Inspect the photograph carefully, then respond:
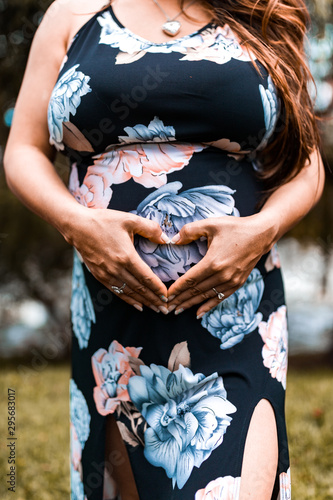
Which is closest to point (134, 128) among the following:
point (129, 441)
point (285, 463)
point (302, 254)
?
point (129, 441)

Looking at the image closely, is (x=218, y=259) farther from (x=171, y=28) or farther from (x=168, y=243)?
(x=171, y=28)

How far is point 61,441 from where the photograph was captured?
3.64m

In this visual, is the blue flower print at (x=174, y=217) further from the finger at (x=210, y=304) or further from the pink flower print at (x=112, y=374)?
the pink flower print at (x=112, y=374)

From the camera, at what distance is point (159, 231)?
1280 millimetres

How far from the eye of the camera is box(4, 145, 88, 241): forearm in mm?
1325

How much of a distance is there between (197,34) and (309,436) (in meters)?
2.59

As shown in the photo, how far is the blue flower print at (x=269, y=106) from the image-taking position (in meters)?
1.35

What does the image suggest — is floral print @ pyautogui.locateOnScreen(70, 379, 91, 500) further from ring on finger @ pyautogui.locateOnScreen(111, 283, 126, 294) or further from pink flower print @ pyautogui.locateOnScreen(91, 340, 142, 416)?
ring on finger @ pyautogui.locateOnScreen(111, 283, 126, 294)

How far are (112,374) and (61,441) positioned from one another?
2.48 m

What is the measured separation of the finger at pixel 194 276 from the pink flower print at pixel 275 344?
0.74 feet

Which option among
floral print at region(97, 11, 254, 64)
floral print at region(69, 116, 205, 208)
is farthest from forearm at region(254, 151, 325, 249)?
floral print at region(97, 11, 254, 64)

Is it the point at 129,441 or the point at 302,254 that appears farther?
the point at 302,254

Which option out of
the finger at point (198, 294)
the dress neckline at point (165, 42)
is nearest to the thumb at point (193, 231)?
the finger at point (198, 294)

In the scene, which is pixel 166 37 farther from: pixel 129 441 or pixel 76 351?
pixel 129 441
